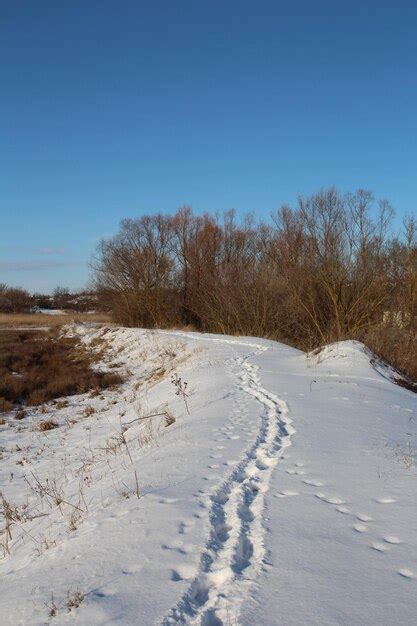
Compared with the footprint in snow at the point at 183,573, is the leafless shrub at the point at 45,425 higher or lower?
lower

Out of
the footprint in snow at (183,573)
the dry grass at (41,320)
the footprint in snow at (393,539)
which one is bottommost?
the footprint in snow at (183,573)

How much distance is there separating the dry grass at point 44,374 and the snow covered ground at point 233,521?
710 centimetres

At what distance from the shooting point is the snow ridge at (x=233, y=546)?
2.68 metres

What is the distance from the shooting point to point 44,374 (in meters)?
20.2

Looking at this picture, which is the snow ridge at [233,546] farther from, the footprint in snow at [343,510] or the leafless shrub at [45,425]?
the leafless shrub at [45,425]

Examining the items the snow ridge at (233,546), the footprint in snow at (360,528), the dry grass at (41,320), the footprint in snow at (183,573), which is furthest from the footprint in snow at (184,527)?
the dry grass at (41,320)

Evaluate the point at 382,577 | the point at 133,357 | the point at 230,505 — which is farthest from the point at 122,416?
the point at 133,357

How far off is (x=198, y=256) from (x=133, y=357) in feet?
52.8

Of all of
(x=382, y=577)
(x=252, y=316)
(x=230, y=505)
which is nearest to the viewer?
(x=382, y=577)

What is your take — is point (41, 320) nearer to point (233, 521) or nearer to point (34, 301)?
point (34, 301)

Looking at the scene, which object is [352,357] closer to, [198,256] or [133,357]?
[133,357]

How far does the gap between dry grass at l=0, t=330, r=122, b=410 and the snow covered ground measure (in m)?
7.10

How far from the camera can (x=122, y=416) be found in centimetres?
1245

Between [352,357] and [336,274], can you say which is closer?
[352,357]
